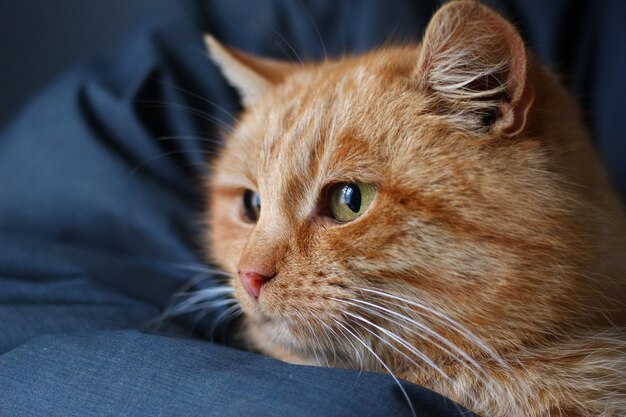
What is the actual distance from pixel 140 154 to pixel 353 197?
3.20ft

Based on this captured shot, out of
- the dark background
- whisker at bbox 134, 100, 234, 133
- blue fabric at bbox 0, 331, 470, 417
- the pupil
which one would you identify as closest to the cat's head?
the pupil

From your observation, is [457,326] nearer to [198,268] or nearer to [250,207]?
[250,207]

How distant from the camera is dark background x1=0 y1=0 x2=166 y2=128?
2986 millimetres

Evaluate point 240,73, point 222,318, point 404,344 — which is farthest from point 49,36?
point 404,344

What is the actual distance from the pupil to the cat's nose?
0.20m

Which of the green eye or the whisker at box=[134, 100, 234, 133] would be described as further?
the whisker at box=[134, 100, 234, 133]

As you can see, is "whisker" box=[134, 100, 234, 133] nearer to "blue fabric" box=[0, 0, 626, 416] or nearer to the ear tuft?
"blue fabric" box=[0, 0, 626, 416]

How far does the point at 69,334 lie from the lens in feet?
4.48

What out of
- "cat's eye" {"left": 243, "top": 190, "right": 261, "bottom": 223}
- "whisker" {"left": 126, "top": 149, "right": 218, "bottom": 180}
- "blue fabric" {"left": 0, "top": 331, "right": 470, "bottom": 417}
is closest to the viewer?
"blue fabric" {"left": 0, "top": 331, "right": 470, "bottom": 417}

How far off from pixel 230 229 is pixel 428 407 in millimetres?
726

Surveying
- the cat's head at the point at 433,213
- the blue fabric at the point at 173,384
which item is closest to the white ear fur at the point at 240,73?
the cat's head at the point at 433,213

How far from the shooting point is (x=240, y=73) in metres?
1.79

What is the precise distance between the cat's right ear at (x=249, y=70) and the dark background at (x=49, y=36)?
4.52ft

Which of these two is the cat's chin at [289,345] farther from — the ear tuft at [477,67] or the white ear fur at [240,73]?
the white ear fur at [240,73]
